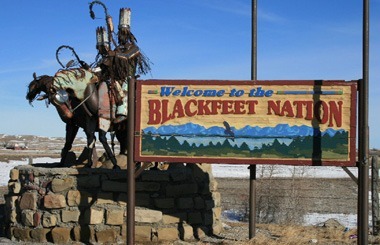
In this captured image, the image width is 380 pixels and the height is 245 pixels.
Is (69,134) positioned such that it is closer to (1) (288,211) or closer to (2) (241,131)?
(2) (241,131)

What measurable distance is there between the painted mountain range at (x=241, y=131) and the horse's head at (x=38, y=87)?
8.05 feet

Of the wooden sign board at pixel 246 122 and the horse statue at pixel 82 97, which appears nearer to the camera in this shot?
the wooden sign board at pixel 246 122

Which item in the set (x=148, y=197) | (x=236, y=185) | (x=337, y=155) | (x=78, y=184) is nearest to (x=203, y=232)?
(x=148, y=197)

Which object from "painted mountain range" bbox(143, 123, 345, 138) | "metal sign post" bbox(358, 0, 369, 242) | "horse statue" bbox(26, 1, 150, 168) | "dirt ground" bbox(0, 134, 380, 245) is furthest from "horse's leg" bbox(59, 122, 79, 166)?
"metal sign post" bbox(358, 0, 369, 242)

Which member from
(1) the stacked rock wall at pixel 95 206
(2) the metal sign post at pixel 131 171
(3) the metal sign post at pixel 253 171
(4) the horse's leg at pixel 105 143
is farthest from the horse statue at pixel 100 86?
(3) the metal sign post at pixel 253 171

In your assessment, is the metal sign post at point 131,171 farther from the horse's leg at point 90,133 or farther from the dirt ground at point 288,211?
the horse's leg at point 90,133

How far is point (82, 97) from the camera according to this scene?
31.8ft

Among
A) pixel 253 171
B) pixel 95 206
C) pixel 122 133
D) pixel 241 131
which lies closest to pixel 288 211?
pixel 253 171

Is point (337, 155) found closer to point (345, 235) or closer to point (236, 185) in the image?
point (345, 235)

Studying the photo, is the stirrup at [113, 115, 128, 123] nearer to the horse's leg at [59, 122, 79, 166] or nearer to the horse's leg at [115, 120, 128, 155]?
the horse's leg at [115, 120, 128, 155]

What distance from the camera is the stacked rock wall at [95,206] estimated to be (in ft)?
30.1

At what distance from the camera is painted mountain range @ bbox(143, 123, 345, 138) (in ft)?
26.5

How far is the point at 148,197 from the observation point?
9406 millimetres

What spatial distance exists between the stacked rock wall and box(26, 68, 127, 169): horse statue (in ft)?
2.27
